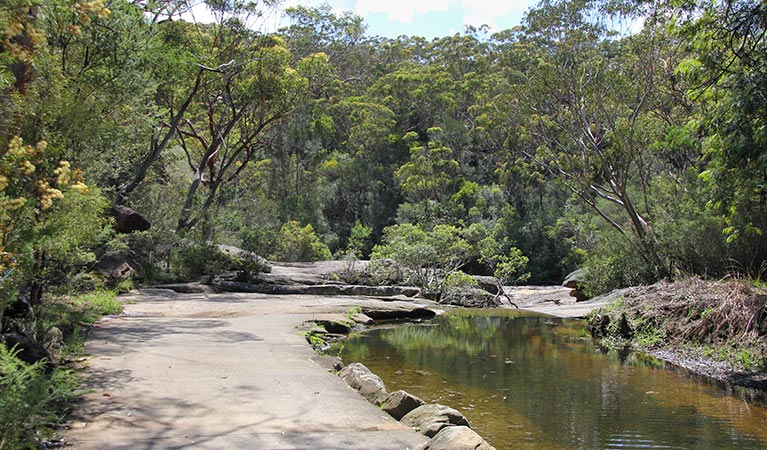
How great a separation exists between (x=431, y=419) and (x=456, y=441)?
85 centimetres

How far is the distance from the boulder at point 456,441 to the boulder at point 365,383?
5.33 ft

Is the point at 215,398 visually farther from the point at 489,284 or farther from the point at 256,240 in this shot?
the point at 489,284

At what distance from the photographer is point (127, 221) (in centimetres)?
1978

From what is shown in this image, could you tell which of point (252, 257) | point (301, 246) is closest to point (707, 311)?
point (252, 257)

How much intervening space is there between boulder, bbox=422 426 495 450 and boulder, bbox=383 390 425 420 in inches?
42.2

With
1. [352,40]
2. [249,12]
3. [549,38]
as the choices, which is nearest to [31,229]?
[249,12]

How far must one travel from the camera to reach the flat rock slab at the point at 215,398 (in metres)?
4.98

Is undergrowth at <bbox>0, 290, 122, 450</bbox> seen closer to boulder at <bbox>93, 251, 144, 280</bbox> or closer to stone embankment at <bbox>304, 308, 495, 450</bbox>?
stone embankment at <bbox>304, 308, 495, 450</bbox>

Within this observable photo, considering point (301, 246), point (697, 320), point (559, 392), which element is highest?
point (301, 246)

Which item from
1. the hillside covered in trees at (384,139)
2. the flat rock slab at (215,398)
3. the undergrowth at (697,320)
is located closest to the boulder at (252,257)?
the hillside covered in trees at (384,139)

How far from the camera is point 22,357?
598 cm

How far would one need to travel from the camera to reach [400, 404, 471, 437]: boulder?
5477mm

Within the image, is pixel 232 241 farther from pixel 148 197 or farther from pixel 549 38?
pixel 549 38

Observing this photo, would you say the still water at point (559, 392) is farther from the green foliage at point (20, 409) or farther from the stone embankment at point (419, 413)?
the green foliage at point (20, 409)
